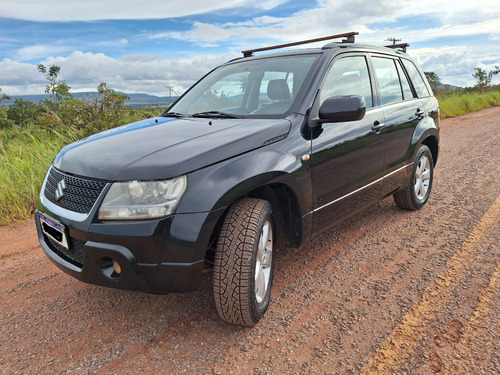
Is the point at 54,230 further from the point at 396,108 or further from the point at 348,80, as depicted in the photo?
the point at 396,108

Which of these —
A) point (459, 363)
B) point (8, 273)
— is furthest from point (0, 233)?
point (459, 363)

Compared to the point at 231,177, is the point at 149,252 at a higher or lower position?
lower

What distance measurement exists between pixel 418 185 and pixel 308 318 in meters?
2.61

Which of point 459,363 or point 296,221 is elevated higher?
point 296,221

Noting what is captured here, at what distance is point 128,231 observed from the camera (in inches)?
80.5

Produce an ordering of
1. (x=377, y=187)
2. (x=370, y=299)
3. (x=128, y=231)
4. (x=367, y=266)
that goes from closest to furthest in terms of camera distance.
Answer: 1. (x=128, y=231)
2. (x=370, y=299)
3. (x=367, y=266)
4. (x=377, y=187)

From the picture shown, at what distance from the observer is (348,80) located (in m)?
3.38

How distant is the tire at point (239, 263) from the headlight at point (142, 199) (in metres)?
0.36

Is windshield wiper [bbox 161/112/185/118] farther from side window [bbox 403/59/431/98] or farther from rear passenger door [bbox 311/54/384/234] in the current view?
side window [bbox 403/59/431/98]

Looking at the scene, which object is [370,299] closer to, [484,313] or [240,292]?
[484,313]

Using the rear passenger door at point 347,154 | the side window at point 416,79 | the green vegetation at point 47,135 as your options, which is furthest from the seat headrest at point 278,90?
the green vegetation at point 47,135

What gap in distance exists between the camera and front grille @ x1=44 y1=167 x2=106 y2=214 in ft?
7.19

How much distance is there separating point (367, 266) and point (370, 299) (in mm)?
532

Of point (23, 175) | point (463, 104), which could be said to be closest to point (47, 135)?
point (23, 175)
